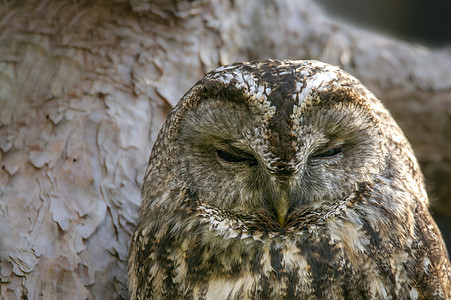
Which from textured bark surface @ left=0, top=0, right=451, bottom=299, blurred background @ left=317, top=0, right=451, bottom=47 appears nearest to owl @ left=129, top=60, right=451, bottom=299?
textured bark surface @ left=0, top=0, right=451, bottom=299

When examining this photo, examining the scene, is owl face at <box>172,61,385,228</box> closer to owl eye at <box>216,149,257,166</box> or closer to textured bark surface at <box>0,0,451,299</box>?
owl eye at <box>216,149,257,166</box>

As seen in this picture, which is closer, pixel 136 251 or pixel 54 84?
pixel 136 251

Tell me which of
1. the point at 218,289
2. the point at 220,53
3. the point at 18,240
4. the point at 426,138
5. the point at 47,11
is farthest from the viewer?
the point at 426,138

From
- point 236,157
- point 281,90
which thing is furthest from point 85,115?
point 281,90

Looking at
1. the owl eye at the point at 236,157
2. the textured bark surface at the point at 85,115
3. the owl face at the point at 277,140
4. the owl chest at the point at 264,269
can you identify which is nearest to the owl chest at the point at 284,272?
the owl chest at the point at 264,269

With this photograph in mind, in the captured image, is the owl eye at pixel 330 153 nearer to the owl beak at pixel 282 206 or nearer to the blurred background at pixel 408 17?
the owl beak at pixel 282 206

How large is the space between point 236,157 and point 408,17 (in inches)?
156

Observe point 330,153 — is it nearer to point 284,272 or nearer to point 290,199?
point 290,199

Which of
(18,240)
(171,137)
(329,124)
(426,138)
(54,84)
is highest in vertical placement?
(329,124)

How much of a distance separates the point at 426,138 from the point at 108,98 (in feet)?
7.62

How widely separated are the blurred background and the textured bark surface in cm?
A: 192

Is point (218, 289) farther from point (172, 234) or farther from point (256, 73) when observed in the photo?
point (256, 73)

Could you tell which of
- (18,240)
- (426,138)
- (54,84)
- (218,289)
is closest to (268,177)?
(218,289)

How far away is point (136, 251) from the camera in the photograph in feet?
7.10
